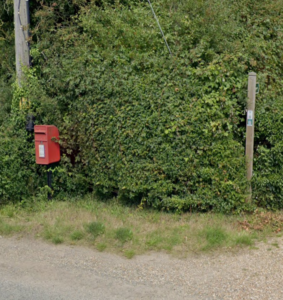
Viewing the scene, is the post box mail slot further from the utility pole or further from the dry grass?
Result: the utility pole

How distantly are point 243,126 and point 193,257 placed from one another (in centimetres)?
251

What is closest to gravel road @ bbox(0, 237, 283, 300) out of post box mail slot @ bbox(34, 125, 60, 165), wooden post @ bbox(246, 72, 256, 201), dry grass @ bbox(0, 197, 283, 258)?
dry grass @ bbox(0, 197, 283, 258)

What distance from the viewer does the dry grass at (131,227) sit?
5723 mm

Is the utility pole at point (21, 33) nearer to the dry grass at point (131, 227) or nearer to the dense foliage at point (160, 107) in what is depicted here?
the dense foliage at point (160, 107)

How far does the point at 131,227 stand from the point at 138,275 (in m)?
1.32

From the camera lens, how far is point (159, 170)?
661 cm

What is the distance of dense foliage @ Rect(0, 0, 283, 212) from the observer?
6.41m

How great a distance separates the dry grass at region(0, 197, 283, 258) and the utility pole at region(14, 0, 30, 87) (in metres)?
2.61

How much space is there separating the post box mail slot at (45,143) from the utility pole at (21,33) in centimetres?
115

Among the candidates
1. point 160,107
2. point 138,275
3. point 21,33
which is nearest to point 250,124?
point 160,107

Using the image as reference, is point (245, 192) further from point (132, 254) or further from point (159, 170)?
point (132, 254)

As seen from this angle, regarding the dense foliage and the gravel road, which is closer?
the gravel road

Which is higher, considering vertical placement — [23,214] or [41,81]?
[41,81]

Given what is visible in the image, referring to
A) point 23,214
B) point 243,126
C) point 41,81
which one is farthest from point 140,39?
point 23,214
